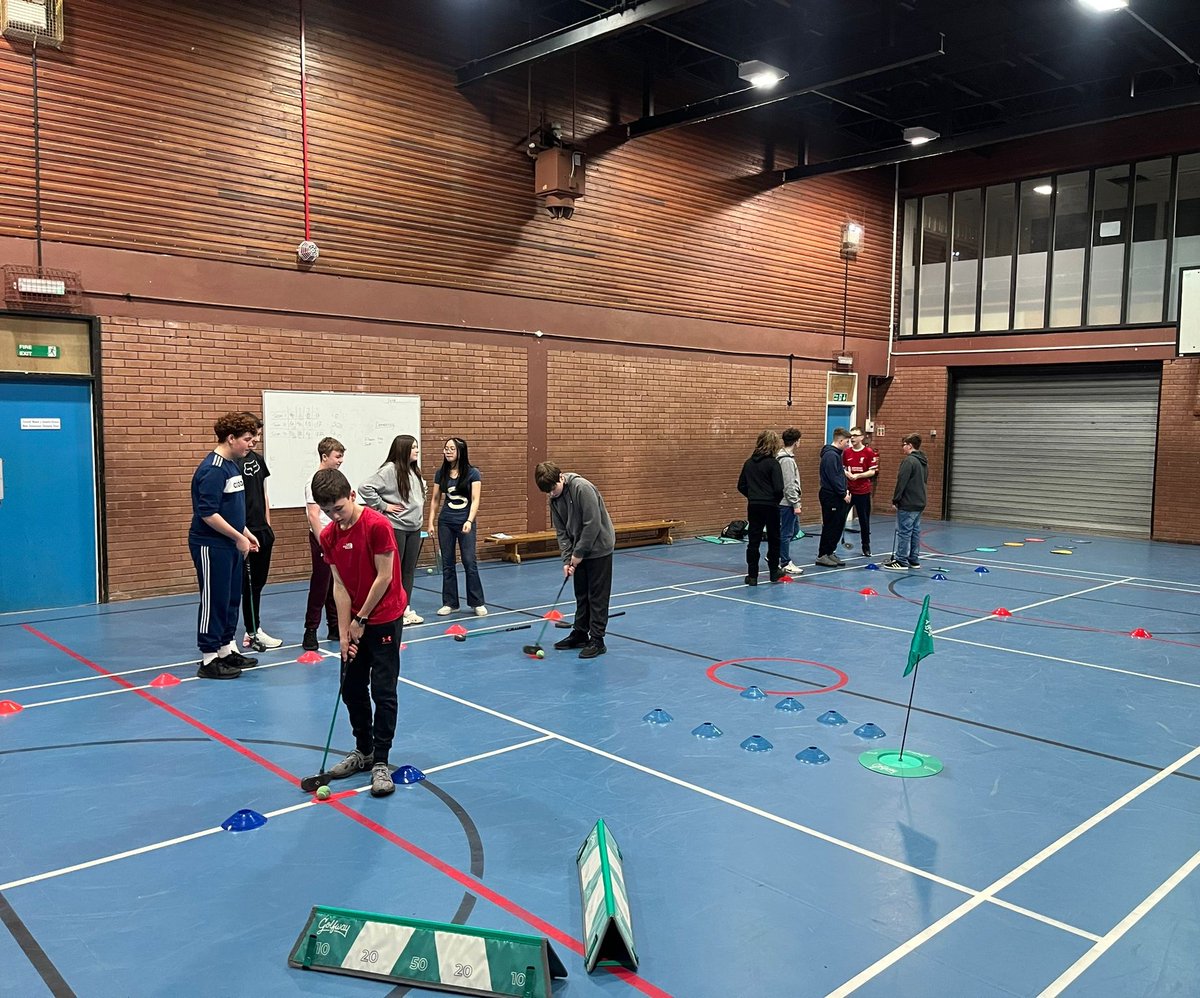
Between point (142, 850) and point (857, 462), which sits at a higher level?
point (857, 462)

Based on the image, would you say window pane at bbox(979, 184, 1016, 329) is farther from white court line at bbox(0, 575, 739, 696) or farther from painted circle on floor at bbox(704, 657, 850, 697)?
painted circle on floor at bbox(704, 657, 850, 697)

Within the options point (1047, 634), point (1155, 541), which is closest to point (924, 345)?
point (1155, 541)

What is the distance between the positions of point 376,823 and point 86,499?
6714mm

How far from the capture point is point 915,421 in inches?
734

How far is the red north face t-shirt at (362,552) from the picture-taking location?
4449 mm

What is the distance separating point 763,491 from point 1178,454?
31.2 ft

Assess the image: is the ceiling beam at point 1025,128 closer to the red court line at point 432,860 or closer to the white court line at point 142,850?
the white court line at point 142,850

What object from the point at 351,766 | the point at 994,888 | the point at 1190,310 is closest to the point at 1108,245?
the point at 1190,310

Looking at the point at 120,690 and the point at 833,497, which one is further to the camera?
the point at 833,497

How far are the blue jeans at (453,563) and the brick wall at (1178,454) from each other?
1287 centimetres

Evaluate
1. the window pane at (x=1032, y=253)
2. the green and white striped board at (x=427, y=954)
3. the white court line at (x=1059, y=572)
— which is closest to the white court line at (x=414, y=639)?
the white court line at (x=1059, y=572)

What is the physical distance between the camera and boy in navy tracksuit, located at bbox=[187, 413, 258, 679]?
20.9ft

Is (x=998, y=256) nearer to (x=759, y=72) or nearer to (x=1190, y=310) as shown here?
(x=1190, y=310)

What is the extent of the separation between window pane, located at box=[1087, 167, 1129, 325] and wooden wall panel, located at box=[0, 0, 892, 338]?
5.79 metres
